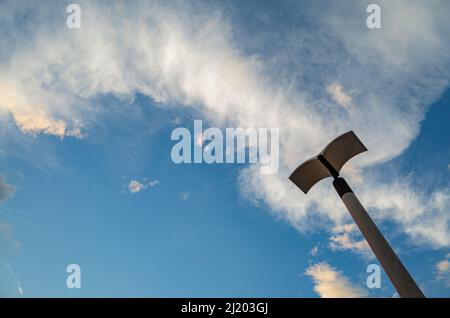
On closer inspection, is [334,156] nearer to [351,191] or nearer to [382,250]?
[351,191]

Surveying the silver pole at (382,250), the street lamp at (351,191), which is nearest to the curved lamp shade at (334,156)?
the street lamp at (351,191)

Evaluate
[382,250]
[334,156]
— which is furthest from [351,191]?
[382,250]

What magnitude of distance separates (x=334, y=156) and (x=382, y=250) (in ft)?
11.8

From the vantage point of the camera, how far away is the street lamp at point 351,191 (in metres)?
6.69

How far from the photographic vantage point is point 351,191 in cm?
899

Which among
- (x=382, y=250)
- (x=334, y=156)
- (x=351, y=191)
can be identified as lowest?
(x=382, y=250)

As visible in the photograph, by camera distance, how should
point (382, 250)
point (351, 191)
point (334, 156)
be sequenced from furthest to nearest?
point (334, 156) → point (351, 191) → point (382, 250)

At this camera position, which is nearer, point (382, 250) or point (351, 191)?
point (382, 250)
